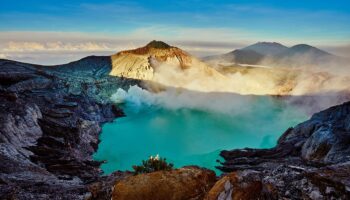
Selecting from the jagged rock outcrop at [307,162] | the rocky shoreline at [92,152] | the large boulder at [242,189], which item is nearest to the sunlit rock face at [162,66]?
the rocky shoreline at [92,152]

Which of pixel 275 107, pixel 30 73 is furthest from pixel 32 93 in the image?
pixel 275 107

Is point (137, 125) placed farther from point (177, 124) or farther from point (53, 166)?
point (53, 166)

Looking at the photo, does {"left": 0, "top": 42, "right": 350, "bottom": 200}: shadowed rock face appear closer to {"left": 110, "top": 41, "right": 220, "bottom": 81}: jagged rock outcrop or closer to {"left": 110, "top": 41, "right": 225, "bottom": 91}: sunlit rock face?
{"left": 110, "top": 41, "right": 220, "bottom": 81}: jagged rock outcrop

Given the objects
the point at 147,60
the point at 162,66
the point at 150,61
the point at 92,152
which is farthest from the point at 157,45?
the point at 92,152

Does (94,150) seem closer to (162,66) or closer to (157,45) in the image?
(162,66)

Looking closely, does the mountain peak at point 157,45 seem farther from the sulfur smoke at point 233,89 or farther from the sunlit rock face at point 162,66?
the sulfur smoke at point 233,89

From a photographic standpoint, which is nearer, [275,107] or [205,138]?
[205,138]
